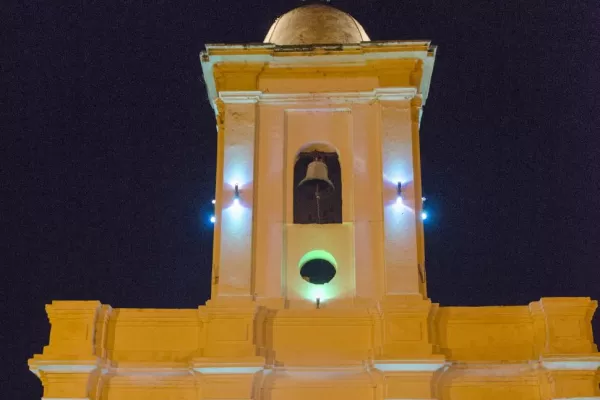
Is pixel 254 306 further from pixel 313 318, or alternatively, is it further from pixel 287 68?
pixel 287 68

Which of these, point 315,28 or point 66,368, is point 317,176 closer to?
point 315,28

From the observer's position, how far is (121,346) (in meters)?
11.9

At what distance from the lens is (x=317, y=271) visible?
45.5 ft

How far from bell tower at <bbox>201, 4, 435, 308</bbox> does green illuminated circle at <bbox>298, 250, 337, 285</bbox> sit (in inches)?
1.1

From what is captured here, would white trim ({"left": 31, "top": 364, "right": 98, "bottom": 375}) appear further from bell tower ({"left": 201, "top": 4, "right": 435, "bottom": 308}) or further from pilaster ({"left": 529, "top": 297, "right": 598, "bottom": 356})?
pilaster ({"left": 529, "top": 297, "right": 598, "bottom": 356})

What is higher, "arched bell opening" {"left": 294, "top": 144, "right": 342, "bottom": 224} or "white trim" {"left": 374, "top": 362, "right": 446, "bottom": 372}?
"arched bell opening" {"left": 294, "top": 144, "right": 342, "bottom": 224}

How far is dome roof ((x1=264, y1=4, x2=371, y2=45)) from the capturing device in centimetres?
1438

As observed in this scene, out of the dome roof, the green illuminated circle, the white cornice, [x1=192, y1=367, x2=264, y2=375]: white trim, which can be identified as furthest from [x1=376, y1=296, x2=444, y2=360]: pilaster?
the dome roof

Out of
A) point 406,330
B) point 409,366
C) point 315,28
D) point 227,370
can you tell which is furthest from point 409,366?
point 315,28

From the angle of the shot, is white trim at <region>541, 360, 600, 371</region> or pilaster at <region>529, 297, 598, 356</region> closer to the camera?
white trim at <region>541, 360, 600, 371</region>

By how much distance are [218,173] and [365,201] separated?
83.5 inches

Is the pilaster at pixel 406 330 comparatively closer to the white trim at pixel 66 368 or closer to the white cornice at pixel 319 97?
the white cornice at pixel 319 97

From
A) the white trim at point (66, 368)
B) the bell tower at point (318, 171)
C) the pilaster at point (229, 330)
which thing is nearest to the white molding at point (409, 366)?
the bell tower at point (318, 171)

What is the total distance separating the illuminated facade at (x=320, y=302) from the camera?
11352mm
